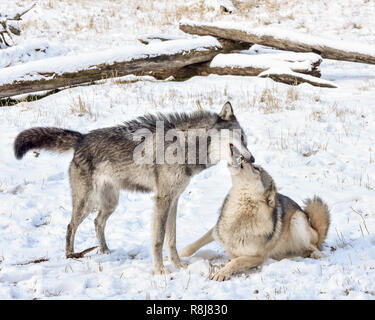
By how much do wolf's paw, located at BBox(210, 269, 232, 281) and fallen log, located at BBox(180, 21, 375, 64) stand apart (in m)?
9.48

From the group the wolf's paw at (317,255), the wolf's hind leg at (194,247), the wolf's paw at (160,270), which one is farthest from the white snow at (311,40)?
the wolf's paw at (160,270)

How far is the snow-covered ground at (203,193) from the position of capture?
3902 millimetres

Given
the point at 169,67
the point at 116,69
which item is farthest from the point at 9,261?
the point at 169,67

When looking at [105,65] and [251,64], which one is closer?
[105,65]

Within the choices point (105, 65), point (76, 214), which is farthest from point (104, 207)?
point (105, 65)

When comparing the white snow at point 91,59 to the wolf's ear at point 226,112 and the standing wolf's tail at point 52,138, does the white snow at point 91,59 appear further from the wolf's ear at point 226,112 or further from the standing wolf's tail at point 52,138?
the wolf's ear at point 226,112

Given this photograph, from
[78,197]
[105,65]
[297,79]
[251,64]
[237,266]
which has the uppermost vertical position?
[105,65]

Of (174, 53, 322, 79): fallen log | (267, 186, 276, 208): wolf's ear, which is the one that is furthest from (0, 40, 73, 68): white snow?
(267, 186, 276, 208): wolf's ear

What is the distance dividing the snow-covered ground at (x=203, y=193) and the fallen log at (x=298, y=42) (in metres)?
0.76

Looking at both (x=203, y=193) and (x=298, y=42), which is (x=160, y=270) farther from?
(x=298, y=42)

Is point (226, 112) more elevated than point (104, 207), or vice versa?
point (226, 112)

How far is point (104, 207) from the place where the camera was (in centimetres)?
559

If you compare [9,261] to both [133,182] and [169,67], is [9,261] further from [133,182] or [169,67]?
[169,67]

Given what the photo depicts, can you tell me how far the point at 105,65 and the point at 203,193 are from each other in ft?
18.2
